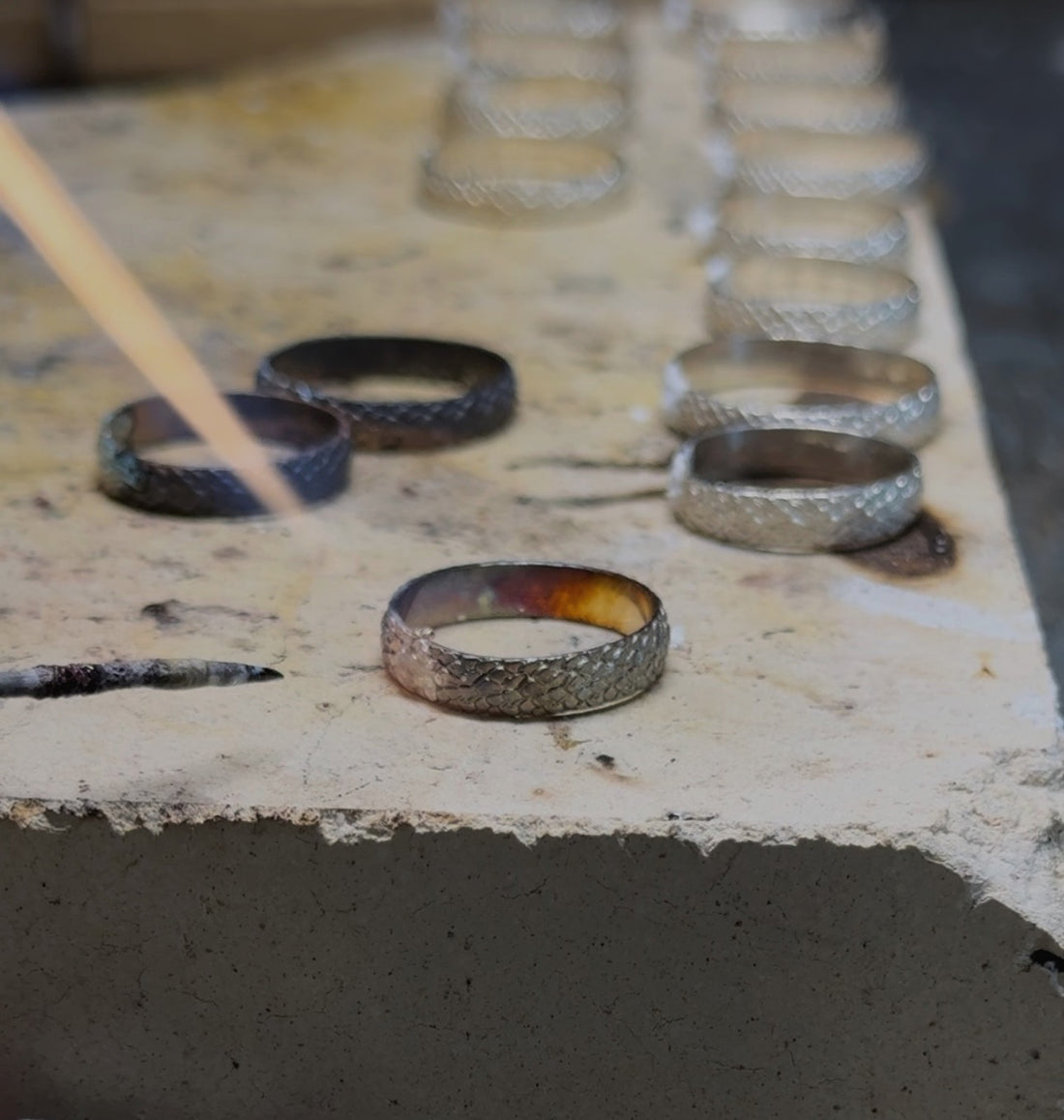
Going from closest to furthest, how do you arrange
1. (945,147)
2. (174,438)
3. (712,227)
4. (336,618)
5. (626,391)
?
(336,618) < (174,438) < (626,391) < (712,227) < (945,147)

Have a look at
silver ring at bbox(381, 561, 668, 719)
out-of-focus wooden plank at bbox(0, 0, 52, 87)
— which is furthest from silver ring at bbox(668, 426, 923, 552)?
out-of-focus wooden plank at bbox(0, 0, 52, 87)

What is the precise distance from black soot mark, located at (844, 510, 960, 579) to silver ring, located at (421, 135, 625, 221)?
1266mm

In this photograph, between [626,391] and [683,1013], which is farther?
[626,391]

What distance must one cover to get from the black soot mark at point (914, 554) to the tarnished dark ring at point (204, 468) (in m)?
0.56

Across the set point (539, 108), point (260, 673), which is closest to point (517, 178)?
point (539, 108)

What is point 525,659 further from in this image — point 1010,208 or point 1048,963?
point 1010,208

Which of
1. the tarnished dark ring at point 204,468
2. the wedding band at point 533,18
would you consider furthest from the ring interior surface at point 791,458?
the wedding band at point 533,18

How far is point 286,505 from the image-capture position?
2.02 m

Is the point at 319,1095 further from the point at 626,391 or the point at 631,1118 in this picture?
the point at 626,391

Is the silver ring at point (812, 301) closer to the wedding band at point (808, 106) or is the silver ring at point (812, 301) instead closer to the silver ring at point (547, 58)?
the wedding band at point (808, 106)

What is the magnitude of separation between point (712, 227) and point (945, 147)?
2549 mm

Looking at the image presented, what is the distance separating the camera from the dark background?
3332 millimetres

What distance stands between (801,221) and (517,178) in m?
0.53

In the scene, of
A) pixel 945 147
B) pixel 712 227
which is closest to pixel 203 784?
pixel 712 227
